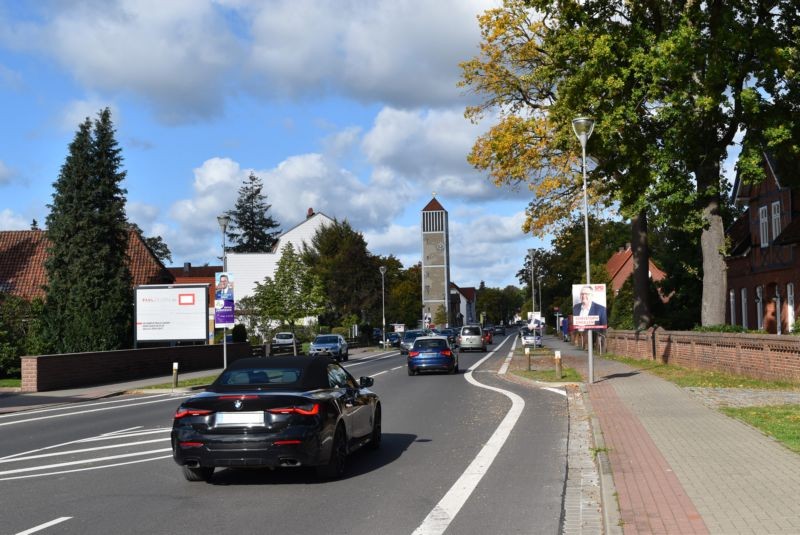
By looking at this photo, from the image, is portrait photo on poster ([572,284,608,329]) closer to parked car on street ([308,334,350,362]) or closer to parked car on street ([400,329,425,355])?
parked car on street ([308,334,350,362])

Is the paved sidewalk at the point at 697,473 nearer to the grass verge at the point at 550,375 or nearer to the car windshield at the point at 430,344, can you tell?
the grass verge at the point at 550,375

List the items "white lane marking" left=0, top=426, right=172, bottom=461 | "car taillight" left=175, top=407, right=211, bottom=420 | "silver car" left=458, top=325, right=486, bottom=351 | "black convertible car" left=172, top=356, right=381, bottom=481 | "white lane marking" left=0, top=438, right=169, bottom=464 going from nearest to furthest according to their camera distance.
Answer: "black convertible car" left=172, top=356, right=381, bottom=481
"car taillight" left=175, top=407, right=211, bottom=420
"white lane marking" left=0, top=438, right=169, bottom=464
"white lane marking" left=0, top=426, right=172, bottom=461
"silver car" left=458, top=325, right=486, bottom=351

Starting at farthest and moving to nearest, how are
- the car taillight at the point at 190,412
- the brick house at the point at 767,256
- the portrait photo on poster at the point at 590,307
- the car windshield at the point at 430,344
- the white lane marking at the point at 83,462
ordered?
the brick house at the point at 767,256 → the car windshield at the point at 430,344 → the portrait photo on poster at the point at 590,307 → the white lane marking at the point at 83,462 → the car taillight at the point at 190,412

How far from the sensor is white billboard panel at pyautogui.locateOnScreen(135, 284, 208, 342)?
40.8 metres

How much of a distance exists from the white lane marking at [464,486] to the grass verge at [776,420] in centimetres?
362

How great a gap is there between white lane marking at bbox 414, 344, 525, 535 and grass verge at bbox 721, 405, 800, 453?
3.62 meters

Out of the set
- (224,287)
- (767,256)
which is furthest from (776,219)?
(224,287)

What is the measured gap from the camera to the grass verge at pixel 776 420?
11.5 meters

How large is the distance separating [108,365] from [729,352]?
827 inches

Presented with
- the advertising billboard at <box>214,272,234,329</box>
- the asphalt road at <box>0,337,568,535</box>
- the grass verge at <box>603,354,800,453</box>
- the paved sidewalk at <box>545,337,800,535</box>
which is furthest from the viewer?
the advertising billboard at <box>214,272,234,329</box>

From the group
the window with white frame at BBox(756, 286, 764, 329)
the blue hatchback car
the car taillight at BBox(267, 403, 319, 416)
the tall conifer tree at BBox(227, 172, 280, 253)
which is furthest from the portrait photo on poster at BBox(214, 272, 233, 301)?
the tall conifer tree at BBox(227, 172, 280, 253)

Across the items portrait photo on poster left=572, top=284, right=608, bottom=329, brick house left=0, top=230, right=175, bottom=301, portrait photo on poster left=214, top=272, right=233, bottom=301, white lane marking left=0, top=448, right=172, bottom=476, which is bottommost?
white lane marking left=0, top=448, right=172, bottom=476

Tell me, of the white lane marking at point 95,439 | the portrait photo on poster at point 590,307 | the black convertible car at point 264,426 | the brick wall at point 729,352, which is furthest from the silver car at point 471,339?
the black convertible car at point 264,426

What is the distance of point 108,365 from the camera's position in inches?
1262
